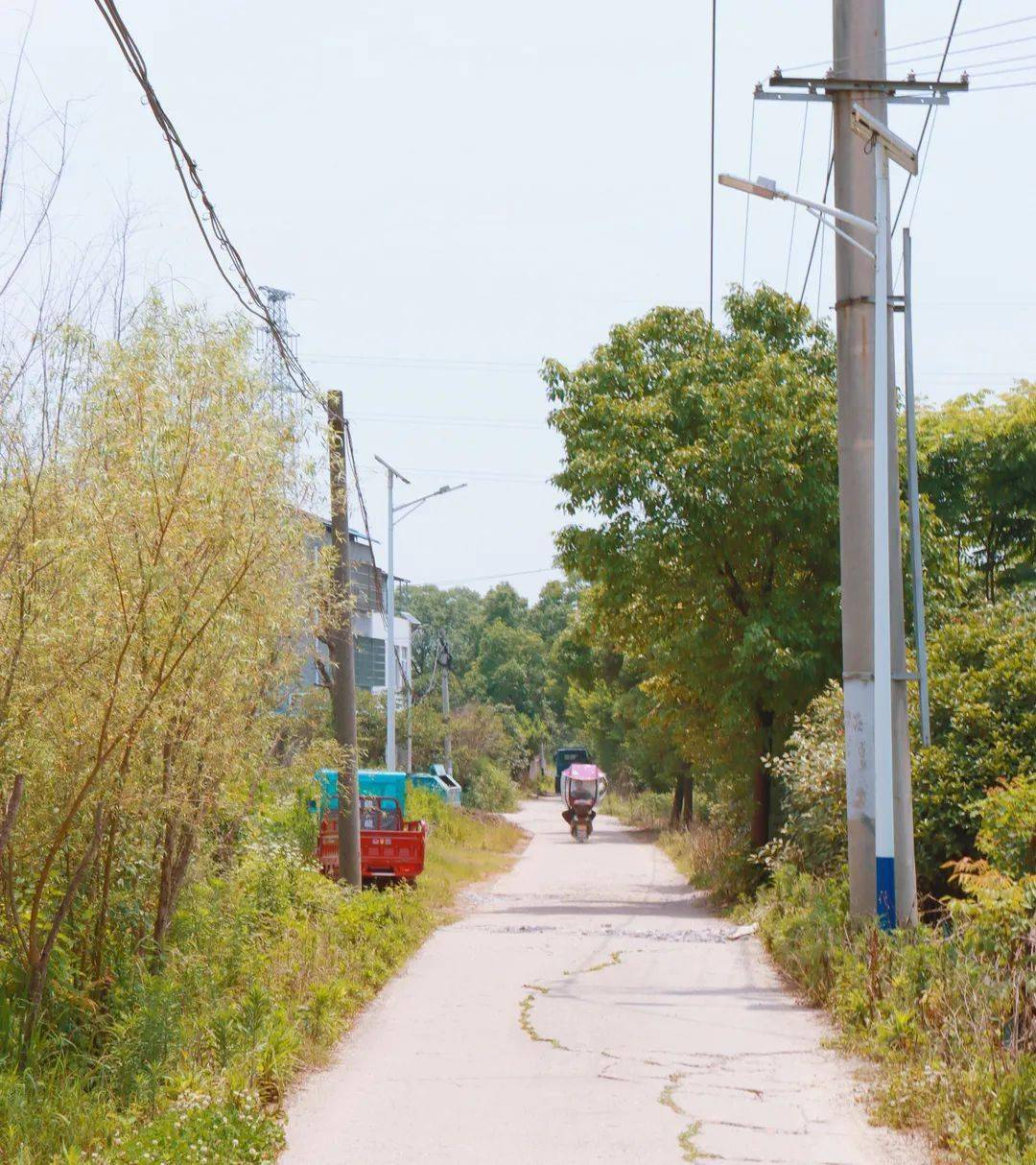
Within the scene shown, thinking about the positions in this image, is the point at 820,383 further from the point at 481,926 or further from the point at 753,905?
A: the point at 481,926

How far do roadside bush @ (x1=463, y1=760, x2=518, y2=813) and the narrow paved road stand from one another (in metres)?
44.7

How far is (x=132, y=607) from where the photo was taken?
807 cm

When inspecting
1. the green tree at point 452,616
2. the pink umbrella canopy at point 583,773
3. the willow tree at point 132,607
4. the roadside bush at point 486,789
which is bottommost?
the roadside bush at point 486,789

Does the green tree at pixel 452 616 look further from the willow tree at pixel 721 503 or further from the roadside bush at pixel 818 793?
the roadside bush at pixel 818 793

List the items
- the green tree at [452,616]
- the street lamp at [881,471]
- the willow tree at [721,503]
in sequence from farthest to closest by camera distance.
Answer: the green tree at [452,616] → the willow tree at [721,503] → the street lamp at [881,471]

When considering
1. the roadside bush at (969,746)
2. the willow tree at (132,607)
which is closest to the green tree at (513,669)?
the roadside bush at (969,746)

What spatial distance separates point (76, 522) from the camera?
25.9 feet

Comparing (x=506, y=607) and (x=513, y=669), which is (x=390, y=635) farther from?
(x=506, y=607)

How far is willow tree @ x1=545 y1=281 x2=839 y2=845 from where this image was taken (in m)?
23.1

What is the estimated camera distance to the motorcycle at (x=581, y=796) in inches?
1898

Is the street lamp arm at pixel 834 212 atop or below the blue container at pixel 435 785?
atop

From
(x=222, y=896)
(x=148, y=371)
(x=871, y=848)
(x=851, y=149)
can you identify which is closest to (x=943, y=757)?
(x=871, y=848)

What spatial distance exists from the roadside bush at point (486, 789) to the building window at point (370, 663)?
18.6 feet

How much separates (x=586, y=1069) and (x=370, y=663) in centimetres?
5127
